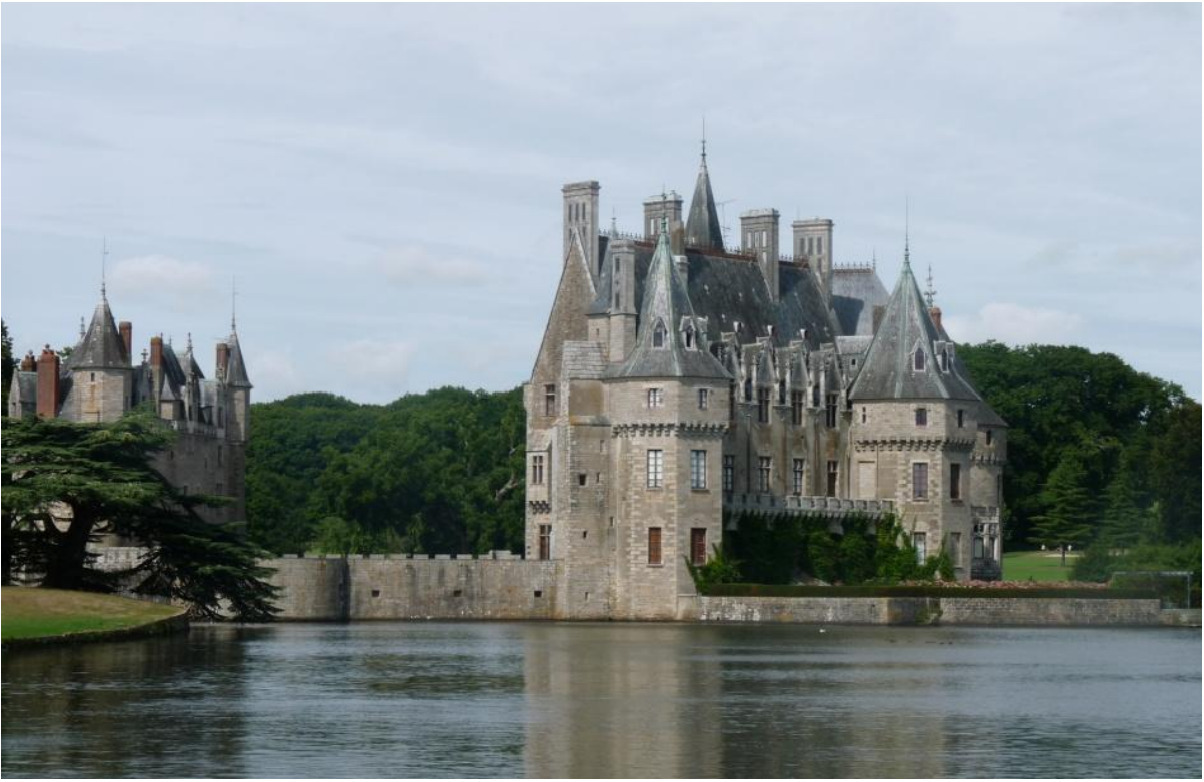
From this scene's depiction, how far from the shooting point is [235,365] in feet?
293

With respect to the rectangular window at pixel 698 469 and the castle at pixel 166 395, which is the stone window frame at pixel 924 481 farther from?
the castle at pixel 166 395

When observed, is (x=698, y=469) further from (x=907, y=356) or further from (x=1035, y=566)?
(x=1035, y=566)

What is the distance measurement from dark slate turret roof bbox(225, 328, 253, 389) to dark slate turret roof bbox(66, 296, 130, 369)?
379 inches

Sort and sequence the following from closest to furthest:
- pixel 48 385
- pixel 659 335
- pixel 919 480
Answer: pixel 659 335
pixel 48 385
pixel 919 480

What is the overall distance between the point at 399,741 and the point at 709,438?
44.8m

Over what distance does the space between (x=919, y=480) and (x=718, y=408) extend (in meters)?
8.98

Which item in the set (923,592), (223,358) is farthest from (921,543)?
(223,358)

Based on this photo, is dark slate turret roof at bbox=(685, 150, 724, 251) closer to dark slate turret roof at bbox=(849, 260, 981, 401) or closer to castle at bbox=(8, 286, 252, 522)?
dark slate turret roof at bbox=(849, 260, 981, 401)

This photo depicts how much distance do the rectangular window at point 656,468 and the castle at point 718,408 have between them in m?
0.03

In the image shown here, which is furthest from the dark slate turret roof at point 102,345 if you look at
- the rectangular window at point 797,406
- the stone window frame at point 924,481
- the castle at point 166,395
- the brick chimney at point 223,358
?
the stone window frame at point 924,481

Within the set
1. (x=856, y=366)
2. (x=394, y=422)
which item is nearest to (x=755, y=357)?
(x=856, y=366)

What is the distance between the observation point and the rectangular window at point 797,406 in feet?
278

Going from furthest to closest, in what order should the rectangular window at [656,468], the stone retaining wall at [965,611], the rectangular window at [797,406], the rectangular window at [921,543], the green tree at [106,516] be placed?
1. the rectangular window at [797,406]
2. the rectangular window at [921,543]
3. the rectangular window at [656,468]
4. the stone retaining wall at [965,611]
5. the green tree at [106,516]

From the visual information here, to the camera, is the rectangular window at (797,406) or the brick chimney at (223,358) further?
the brick chimney at (223,358)
